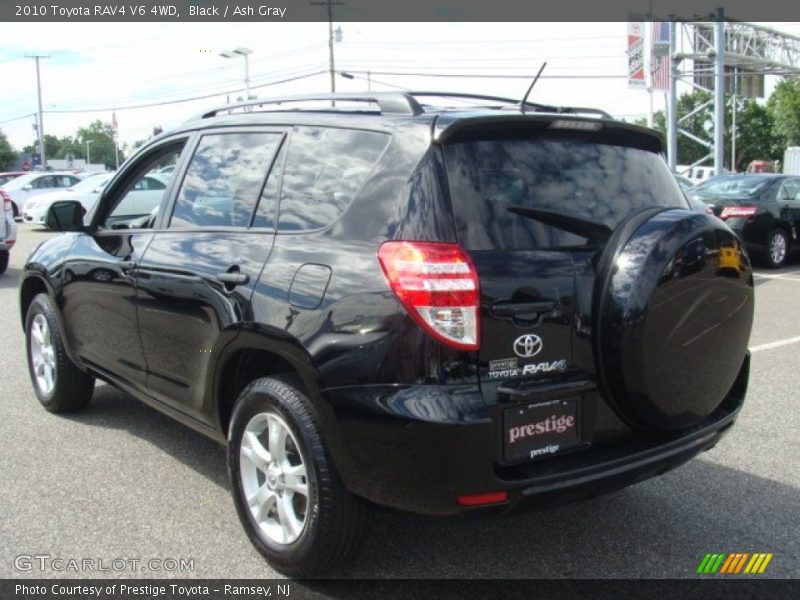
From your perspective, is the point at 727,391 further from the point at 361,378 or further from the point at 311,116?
the point at 311,116

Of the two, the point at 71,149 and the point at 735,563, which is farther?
the point at 71,149

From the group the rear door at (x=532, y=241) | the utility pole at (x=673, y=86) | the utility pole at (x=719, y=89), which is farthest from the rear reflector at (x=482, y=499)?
the utility pole at (x=673, y=86)

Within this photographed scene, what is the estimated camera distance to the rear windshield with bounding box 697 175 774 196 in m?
13.4

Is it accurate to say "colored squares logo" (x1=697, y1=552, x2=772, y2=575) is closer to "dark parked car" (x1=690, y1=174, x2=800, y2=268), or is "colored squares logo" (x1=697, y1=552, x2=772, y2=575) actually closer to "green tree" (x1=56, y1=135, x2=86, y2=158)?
"dark parked car" (x1=690, y1=174, x2=800, y2=268)

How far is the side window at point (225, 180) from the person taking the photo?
11.7 ft

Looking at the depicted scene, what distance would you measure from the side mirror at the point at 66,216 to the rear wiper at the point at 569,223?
3014 mm

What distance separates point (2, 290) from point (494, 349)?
1024 centimetres

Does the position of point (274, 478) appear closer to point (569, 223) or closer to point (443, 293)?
point (443, 293)

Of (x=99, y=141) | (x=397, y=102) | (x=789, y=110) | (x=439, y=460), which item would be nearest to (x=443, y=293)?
(x=439, y=460)

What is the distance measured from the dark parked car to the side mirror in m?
10.2

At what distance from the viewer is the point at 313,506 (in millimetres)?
2969

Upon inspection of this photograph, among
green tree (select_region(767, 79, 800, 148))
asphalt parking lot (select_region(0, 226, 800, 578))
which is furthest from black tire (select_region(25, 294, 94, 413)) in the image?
green tree (select_region(767, 79, 800, 148))

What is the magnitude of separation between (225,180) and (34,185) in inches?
957

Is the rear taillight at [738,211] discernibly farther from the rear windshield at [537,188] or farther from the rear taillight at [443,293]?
the rear taillight at [443,293]
